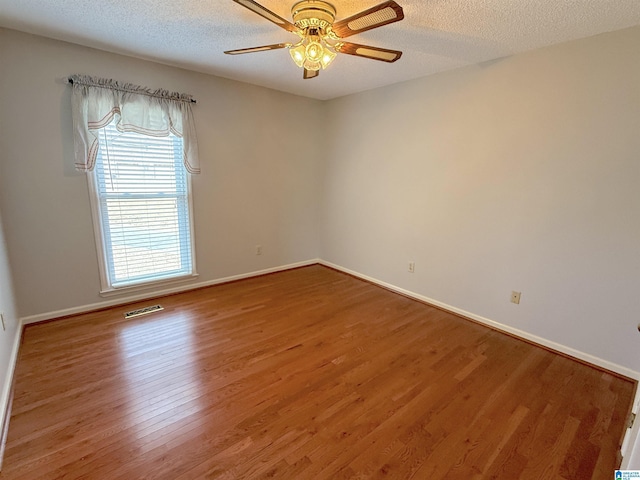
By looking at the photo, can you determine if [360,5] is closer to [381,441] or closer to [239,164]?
[239,164]

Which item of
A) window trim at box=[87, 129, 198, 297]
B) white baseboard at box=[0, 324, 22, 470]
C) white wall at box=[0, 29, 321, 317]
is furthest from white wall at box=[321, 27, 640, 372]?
white baseboard at box=[0, 324, 22, 470]

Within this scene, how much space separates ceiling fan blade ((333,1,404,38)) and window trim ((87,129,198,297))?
224cm

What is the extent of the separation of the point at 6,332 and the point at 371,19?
2.89 metres

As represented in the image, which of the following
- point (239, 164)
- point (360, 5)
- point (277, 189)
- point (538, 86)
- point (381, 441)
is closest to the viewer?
point (381, 441)

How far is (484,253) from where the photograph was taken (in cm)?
283

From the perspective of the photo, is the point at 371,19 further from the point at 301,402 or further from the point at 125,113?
the point at 125,113

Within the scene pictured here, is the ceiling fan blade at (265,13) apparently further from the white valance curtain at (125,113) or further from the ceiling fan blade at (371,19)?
the white valance curtain at (125,113)

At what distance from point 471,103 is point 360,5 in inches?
58.1

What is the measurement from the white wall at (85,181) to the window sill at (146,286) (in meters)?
0.11

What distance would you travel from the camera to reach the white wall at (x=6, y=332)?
1729mm

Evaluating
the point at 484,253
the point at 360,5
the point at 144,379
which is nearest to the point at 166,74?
the point at 360,5

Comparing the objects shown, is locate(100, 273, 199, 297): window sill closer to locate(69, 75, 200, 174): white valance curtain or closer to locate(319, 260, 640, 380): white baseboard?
locate(69, 75, 200, 174): white valance curtain

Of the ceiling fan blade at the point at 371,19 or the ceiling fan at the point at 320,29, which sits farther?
the ceiling fan at the point at 320,29

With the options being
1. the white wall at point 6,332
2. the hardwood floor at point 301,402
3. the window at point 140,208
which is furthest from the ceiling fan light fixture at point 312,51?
the white wall at point 6,332
